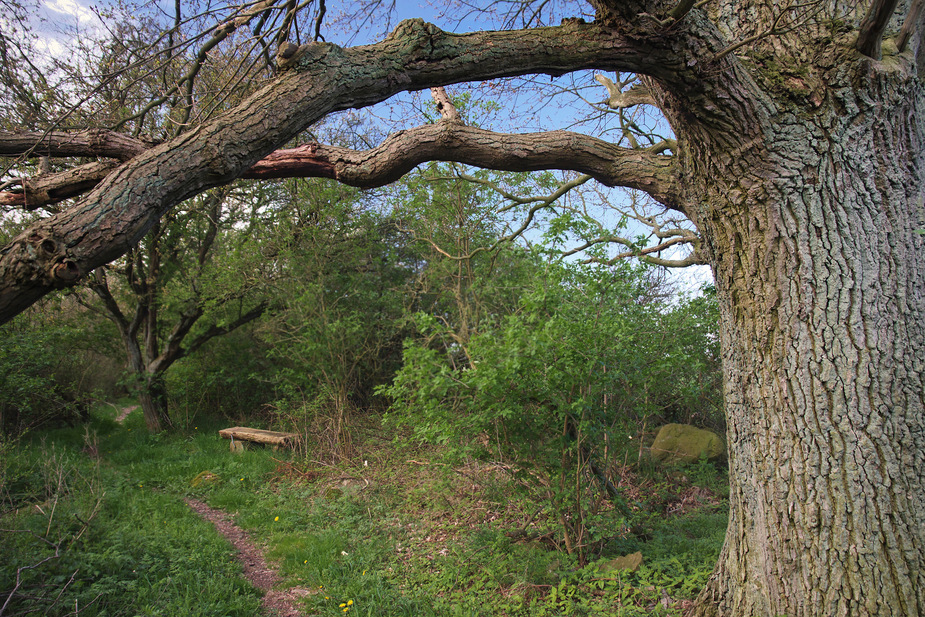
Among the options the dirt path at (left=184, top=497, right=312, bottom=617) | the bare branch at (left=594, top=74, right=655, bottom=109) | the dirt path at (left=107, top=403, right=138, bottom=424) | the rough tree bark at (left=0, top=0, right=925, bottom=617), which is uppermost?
the bare branch at (left=594, top=74, right=655, bottom=109)

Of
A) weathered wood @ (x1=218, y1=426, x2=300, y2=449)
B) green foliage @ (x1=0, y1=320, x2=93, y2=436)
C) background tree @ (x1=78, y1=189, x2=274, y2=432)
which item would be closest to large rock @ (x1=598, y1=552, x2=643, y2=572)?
weathered wood @ (x1=218, y1=426, x2=300, y2=449)

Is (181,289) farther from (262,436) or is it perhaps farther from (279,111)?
(279,111)

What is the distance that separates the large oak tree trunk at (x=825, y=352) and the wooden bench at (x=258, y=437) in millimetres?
6978

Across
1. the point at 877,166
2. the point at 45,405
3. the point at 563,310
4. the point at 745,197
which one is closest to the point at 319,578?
the point at 563,310

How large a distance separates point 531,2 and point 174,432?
34.0ft

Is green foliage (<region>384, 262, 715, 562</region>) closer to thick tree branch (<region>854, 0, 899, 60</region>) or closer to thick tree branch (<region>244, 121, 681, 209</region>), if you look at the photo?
thick tree branch (<region>244, 121, 681, 209</region>)

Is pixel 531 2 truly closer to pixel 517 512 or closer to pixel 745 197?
pixel 745 197

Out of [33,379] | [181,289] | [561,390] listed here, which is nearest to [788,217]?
[561,390]

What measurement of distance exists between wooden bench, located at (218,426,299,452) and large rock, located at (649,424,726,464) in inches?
223

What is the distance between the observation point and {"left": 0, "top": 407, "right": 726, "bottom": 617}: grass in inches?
146

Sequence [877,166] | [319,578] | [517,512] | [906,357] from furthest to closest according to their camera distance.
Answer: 1. [517,512]
2. [319,578]
3. [877,166]
4. [906,357]

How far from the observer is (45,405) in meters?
9.48

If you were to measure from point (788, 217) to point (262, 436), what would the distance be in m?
8.39

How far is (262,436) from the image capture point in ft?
29.1
